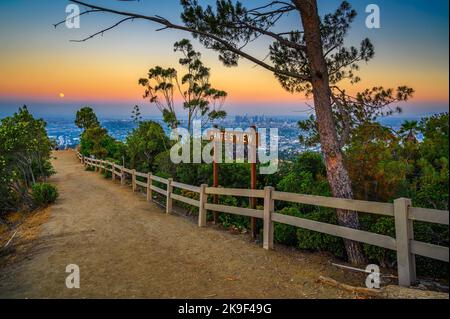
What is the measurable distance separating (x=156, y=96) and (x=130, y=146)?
1190cm

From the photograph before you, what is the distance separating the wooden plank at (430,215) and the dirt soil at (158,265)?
4.34 ft

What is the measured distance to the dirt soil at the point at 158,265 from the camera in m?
4.60

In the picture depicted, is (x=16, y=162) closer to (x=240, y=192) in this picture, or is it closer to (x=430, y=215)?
(x=240, y=192)

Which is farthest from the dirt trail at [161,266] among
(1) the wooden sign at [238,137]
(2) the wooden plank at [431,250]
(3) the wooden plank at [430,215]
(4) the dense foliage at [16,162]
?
(4) the dense foliage at [16,162]

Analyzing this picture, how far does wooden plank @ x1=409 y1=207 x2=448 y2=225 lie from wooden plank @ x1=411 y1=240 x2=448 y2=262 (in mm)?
324

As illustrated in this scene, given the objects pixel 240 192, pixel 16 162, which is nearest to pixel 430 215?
pixel 240 192

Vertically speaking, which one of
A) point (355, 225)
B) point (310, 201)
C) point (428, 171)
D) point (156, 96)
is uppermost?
point (156, 96)

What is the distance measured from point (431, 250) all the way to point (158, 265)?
410 centimetres

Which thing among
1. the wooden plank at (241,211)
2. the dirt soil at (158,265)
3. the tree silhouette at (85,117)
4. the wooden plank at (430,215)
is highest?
the tree silhouette at (85,117)

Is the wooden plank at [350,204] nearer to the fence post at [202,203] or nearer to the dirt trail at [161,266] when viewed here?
the dirt trail at [161,266]

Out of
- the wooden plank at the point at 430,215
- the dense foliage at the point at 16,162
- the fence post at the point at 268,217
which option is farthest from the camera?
the dense foliage at the point at 16,162
